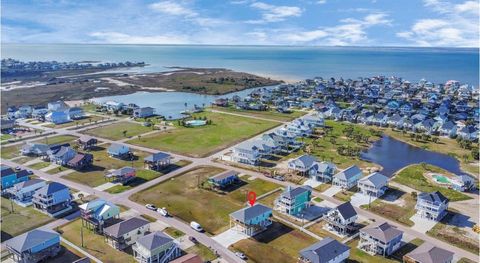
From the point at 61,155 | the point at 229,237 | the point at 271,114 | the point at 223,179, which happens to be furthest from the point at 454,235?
the point at 271,114

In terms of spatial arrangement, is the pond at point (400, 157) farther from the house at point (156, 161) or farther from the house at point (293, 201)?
the house at point (156, 161)

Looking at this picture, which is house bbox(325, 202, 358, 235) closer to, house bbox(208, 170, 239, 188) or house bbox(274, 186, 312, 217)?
house bbox(274, 186, 312, 217)

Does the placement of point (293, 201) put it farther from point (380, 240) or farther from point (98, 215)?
point (98, 215)

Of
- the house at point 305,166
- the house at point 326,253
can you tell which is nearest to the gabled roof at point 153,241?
the house at point 326,253

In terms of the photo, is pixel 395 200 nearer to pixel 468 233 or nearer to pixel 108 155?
pixel 468 233

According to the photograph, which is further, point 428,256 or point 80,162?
point 80,162

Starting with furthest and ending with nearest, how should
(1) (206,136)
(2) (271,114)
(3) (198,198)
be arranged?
(2) (271,114), (1) (206,136), (3) (198,198)
